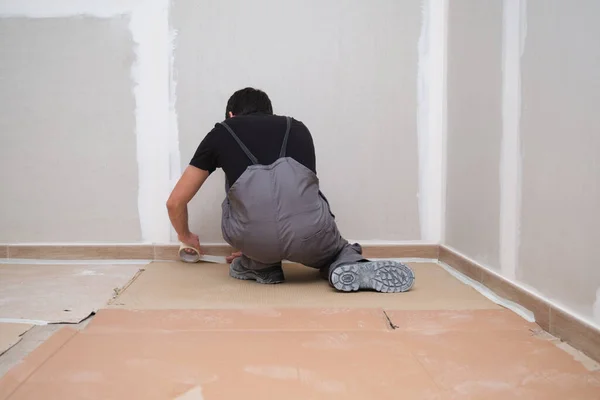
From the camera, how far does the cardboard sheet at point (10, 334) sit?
1.36 m

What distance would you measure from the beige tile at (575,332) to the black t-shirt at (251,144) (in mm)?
1079

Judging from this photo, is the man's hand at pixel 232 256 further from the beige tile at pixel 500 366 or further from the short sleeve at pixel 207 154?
the beige tile at pixel 500 366

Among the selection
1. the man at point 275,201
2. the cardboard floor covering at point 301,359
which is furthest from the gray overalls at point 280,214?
the cardboard floor covering at point 301,359

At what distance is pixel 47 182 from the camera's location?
108 inches

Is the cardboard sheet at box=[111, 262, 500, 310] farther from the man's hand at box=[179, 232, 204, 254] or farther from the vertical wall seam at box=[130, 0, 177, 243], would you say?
the vertical wall seam at box=[130, 0, 177, 243]

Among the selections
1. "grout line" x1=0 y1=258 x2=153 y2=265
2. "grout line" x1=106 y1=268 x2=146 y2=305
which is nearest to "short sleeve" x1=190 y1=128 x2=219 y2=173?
"grout line" x1=106 y1=268 x2=146 y2=305

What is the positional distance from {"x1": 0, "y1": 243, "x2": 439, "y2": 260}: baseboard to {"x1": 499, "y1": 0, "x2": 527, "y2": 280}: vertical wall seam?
2.68 ft

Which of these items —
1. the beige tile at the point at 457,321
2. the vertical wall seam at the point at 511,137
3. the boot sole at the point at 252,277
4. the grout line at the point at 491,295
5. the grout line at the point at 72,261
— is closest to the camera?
the beige tile at the point at 457,321

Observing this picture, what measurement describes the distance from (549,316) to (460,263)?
0.88 metres

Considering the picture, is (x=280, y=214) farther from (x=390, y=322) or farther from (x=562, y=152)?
(x=562, y=152)

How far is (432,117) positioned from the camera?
2727mm

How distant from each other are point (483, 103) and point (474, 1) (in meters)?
0.49

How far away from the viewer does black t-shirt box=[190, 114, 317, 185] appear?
6.77 ft

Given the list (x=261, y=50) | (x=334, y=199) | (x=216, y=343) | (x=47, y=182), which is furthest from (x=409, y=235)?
(x=47, y=182)
